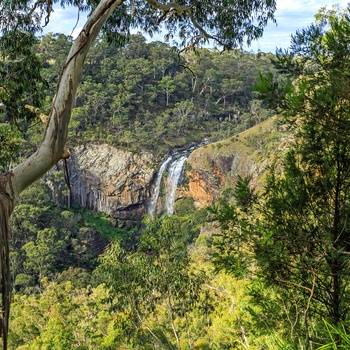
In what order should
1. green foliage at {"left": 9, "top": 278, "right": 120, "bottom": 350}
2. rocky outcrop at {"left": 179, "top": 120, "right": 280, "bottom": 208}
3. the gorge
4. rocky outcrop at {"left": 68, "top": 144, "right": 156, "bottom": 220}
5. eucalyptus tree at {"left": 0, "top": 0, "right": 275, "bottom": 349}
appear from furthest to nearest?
rocky outcrop at {"left": 68, "top": 144, "right": 156, "bottom": 220}
the gorge
rocky outcrop at {"left": 179, "top": 120, "right": 280, "bottom": 208}
green foliage at {"left": 9, "top": 278, "right": 120, "bottom": 350}
eucalyptus tree at {"left": 0, "top": 0, "right": 275, "bottom": 349}

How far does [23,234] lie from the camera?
30375 millimetres

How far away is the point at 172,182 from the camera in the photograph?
113ft

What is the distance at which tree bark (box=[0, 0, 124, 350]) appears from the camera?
2.18m

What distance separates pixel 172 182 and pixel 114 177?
546cm

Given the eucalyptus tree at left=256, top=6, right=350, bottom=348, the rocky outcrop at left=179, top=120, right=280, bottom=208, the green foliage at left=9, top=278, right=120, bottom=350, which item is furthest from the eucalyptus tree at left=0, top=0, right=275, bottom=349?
the rocky outcrop at left=179, top=120, right=280, bottom=208

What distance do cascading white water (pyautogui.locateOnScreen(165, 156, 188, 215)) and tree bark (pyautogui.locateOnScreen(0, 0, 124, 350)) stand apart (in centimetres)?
3089

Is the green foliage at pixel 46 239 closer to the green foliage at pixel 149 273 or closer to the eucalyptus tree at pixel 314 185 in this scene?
the green foliage at pixel 149 273

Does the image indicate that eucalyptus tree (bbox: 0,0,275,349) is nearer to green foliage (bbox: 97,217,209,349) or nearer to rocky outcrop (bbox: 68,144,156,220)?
green foliage (bbox: 97,217,209,349)

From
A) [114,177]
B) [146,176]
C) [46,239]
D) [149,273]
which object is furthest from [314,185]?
[114,177]

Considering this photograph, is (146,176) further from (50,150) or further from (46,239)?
(50,150)

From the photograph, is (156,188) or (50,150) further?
(156,188)

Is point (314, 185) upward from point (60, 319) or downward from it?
upward

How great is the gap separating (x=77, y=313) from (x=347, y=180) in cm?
1039

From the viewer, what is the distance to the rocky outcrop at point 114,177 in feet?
117
